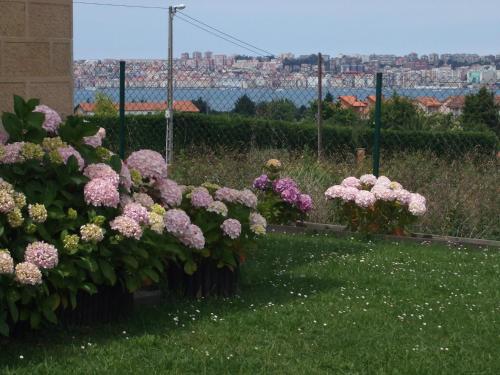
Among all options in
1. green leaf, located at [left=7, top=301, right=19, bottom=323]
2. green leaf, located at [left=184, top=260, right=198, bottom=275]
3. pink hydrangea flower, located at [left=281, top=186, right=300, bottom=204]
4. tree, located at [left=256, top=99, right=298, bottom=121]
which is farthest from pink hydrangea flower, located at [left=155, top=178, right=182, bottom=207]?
tree, located at [left=256, top=99, right=298, bottom=121]

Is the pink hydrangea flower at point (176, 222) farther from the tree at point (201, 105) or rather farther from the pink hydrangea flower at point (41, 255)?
the tree at point (201, 105)

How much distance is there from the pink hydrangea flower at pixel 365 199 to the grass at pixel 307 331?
1740mm

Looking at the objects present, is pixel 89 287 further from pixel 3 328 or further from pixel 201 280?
pixel 201 280

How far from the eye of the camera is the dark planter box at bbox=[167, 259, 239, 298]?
6.41m

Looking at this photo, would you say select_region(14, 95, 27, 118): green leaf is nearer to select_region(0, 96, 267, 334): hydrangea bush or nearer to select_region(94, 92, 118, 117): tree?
select_region(0, 96, 267, 334): hydrangea bush

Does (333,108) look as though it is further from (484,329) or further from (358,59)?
(484,329)

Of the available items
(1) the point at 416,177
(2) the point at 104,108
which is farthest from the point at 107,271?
(2) the point at 104,108

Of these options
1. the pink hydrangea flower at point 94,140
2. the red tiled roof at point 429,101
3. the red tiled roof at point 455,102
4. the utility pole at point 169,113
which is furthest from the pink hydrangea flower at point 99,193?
the red tiled roof at point 429,101

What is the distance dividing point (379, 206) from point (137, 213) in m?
4.70

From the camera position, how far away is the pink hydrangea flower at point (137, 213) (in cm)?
544

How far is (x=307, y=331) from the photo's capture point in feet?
18.5

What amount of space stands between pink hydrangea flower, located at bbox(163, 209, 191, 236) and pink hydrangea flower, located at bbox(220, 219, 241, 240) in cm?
39

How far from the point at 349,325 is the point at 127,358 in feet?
5.06

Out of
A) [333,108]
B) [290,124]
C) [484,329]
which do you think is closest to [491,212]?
[484,329]
